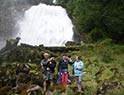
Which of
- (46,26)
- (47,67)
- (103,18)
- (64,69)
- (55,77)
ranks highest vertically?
(103,18)

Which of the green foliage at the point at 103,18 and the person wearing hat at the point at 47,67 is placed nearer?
the person wearing hat at the point at 47,67

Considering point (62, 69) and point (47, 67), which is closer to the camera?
point (47, 67)

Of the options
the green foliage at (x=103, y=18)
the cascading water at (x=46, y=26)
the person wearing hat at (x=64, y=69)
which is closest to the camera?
the person wearing hat at (x=64, y=69)

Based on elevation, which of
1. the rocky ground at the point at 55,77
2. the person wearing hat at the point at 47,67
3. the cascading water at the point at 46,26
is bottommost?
the rocky ground at the point at 55,77

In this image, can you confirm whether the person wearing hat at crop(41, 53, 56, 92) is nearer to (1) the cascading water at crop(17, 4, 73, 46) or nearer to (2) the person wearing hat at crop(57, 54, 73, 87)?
(2) the person wearing hat at crop(57, 54, 73, 87)

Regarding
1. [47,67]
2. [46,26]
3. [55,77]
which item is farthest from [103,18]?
[47,67]

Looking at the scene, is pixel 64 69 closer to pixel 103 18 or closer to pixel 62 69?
pixel 62 69

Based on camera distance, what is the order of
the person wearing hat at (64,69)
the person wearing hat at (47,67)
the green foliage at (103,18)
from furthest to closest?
the green foliage at (103,18)
the person wearing hat at (64,69)
the person wearing hat at (47,67)

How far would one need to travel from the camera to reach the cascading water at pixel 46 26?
2049 inches

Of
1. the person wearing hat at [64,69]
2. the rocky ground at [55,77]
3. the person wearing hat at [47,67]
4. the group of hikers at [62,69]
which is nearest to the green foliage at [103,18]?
the rocky ground at [55,77]

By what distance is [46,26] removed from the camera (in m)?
55.6

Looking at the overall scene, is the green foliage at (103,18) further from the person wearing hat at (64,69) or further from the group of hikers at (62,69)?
the group of hikers at (62,69)

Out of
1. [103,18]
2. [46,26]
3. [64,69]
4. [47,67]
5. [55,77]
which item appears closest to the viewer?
[47,67]

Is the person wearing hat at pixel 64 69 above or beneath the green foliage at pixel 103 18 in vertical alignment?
beneath
